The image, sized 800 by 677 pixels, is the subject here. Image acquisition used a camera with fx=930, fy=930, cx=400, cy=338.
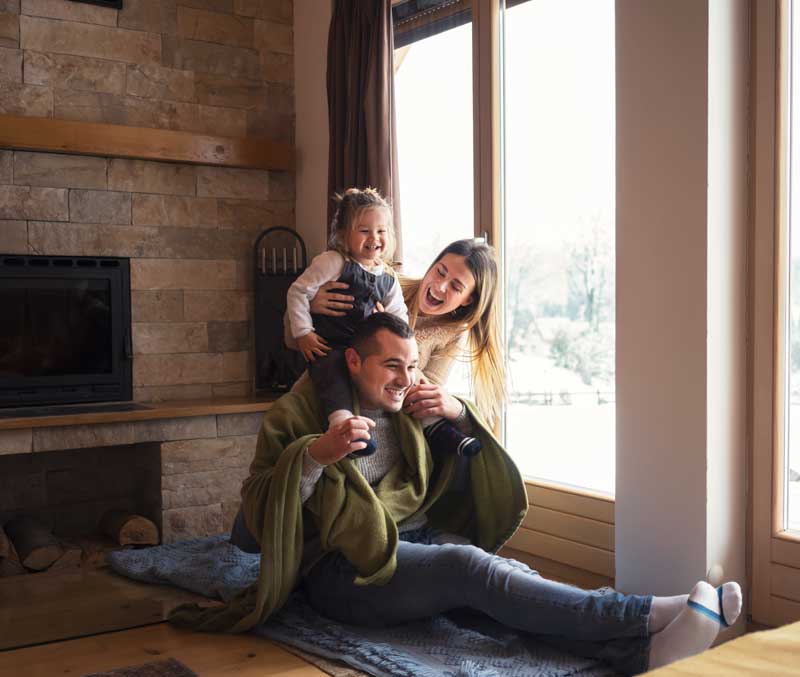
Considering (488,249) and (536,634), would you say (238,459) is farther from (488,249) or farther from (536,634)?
(536,634)

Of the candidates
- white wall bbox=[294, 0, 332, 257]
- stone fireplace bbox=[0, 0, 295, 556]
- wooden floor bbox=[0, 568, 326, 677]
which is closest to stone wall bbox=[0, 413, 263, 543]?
stone fireplace bbox=[0, 0, 295, 556]

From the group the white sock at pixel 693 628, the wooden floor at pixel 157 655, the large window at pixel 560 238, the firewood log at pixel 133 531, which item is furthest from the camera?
the firewood log at pixel 133 531

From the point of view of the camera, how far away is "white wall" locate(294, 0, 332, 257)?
14.9 feet

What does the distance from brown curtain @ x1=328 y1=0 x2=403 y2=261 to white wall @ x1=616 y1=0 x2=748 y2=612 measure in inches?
51.5

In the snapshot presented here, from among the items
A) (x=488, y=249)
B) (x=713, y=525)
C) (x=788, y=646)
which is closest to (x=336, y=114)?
(x=488, y=249)

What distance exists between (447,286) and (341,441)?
2.63 feet

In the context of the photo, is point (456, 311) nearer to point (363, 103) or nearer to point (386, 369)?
point (386, 369)

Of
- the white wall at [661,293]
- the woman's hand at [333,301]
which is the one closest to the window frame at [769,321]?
the white wall at [661,293]

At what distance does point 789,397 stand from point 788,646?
1.63 m

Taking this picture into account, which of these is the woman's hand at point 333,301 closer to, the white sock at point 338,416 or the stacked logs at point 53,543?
the white sock at point 338,416

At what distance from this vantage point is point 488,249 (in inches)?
120

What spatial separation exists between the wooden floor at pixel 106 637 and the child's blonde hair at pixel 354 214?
4.14 ft

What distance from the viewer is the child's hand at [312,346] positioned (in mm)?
2988

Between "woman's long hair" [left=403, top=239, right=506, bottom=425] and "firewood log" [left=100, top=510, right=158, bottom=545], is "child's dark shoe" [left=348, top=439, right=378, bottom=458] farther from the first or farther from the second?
"firewood log" [left=100, top=510, right=158, bottom=545]
